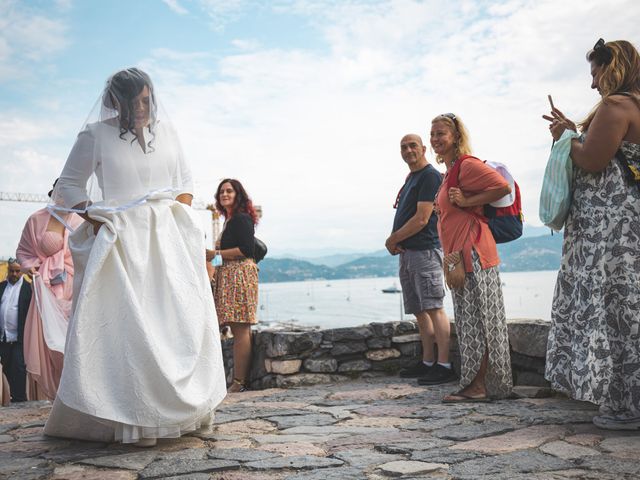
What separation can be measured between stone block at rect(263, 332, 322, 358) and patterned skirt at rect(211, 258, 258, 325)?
15.6 inches

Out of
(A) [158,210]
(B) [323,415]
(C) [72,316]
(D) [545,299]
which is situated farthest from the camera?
(D) [545,299]

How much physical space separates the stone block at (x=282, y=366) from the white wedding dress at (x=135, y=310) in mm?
2469

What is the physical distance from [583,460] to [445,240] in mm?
1961

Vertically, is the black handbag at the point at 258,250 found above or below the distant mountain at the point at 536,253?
below

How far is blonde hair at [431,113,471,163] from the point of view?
4.36 m

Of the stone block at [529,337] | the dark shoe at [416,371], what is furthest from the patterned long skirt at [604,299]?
the dark shoe at [416,371]

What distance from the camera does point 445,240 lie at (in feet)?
14.1

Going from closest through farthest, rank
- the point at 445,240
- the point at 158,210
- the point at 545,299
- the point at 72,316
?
the point at 72,316 < the point at 158,210 < the point at 445,240 < the point at 545,299

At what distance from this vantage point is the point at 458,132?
14.4ft

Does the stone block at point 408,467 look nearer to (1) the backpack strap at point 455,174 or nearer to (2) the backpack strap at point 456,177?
(2) the backpack strap at point 456,177

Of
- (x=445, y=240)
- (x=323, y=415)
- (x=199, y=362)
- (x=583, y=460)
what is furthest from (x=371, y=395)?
(x=583, y=460)

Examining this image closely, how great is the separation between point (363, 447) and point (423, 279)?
90.4 inches

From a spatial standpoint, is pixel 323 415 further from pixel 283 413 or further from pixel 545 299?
pixel 545 299

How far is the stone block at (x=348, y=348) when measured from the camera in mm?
5914
